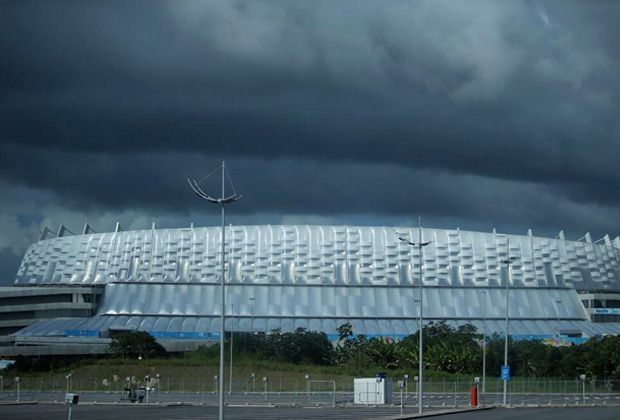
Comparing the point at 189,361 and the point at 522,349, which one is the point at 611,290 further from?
the point at 189,361

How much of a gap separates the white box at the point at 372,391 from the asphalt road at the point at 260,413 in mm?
5707

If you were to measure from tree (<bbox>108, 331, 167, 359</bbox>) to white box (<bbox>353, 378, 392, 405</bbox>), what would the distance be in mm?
50985

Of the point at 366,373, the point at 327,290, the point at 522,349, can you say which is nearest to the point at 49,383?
the point at 366,373

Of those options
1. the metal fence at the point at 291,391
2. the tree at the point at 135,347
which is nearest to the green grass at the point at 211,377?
the metal fence at the point at 291,391

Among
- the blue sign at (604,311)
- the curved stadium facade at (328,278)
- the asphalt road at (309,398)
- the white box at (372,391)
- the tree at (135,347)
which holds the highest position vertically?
the curved stadium facade at (328,278)

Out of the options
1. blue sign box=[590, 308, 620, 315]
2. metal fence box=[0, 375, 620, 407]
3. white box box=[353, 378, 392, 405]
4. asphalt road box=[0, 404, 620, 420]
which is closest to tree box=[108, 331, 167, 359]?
metal fence box=[0, 375, 620, 407]

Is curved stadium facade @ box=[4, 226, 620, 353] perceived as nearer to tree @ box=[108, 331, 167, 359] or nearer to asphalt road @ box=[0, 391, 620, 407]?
tree @ box=[108, 331, 167, 359]

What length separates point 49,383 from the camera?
103 metres

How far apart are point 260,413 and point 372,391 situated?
1637 cm

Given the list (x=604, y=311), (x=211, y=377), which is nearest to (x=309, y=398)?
(x=211, y=377)

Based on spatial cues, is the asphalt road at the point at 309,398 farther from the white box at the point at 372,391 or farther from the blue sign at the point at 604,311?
the blue sign at the point at 604,311

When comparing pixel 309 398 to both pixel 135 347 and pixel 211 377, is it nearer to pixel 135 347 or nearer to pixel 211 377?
pixel 211 377

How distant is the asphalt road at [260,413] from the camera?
196 ft

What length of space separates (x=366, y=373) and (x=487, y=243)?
6047cm
